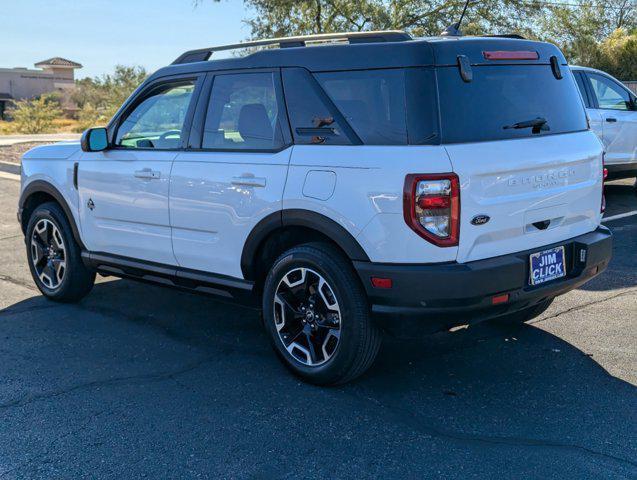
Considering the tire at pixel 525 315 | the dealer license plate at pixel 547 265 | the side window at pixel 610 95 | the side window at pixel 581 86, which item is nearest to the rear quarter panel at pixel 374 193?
the dealer license plate at pixel 547 265

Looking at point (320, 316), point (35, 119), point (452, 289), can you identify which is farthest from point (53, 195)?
point (35, 119)

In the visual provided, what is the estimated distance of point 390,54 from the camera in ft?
13.4

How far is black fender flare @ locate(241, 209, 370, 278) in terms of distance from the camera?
4.09 meters

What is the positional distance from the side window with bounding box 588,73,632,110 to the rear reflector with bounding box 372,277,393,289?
799cm

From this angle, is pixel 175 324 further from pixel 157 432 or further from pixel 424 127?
pixel 424 127

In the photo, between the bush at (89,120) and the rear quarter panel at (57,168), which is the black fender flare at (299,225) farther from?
the bush at (89,120)

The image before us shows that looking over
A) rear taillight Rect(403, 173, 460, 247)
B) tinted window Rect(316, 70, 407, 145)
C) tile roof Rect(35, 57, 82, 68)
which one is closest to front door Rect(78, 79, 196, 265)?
tinted window Rect(316, 70, 407, 145)

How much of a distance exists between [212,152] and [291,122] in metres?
0.68

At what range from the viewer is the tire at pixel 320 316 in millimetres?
4168

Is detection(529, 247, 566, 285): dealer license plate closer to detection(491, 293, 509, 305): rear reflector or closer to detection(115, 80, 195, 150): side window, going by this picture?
detection(491, 293, 509, 305): rear reflector

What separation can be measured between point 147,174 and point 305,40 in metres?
1.48

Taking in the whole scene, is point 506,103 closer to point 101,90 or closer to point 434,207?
point 434,207

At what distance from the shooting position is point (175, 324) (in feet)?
18.7

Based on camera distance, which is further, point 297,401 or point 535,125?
point 535,125
